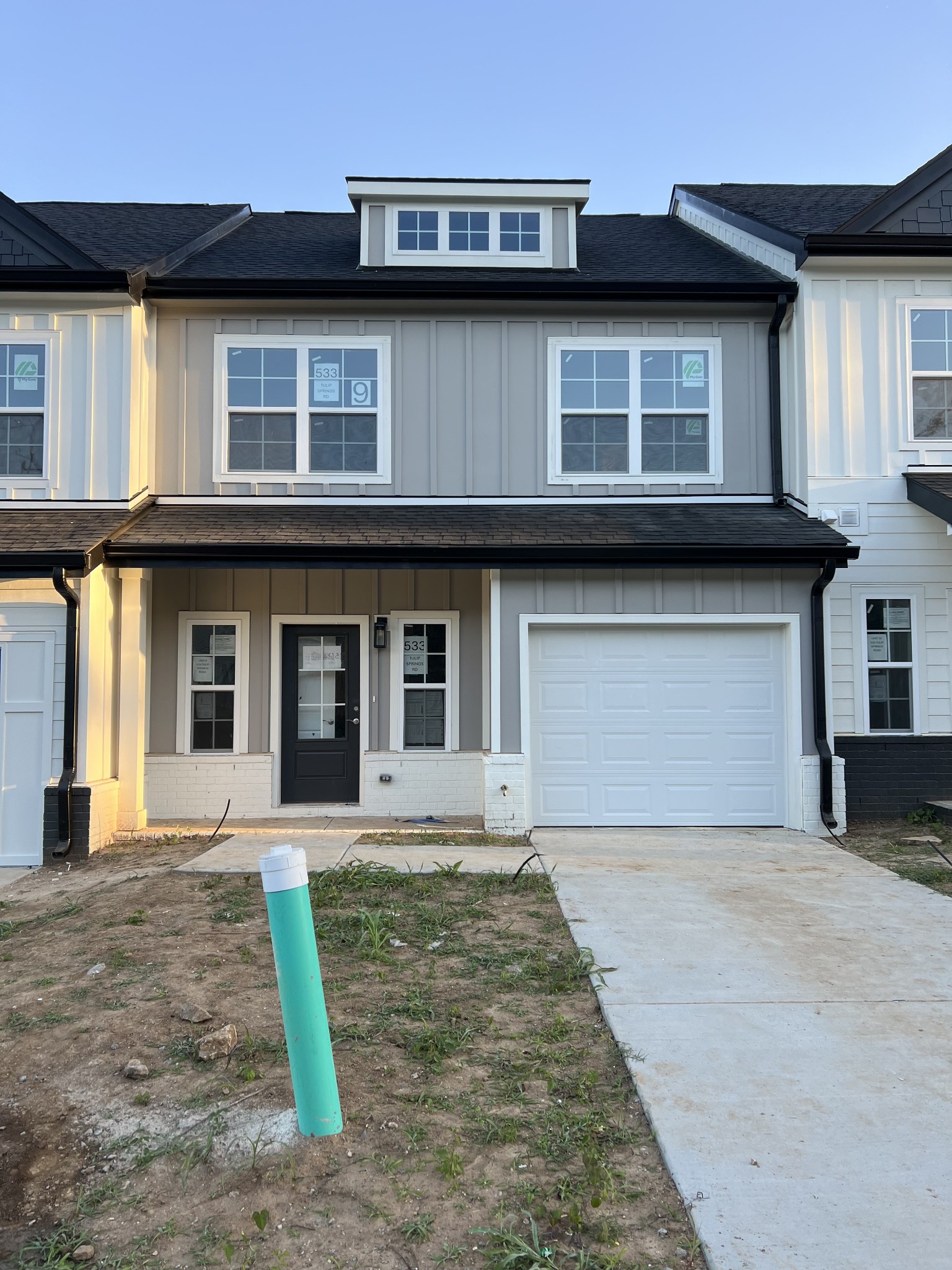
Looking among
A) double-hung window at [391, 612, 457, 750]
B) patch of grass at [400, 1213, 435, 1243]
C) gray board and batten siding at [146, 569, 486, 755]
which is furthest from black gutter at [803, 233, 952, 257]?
patch of grass at [400, 1213, 435, 1243]

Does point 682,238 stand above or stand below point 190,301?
above

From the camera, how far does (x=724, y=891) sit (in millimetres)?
6477

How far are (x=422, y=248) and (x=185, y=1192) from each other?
A: 10559mm

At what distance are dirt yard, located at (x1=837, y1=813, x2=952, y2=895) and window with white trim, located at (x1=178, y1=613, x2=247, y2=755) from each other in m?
6.35

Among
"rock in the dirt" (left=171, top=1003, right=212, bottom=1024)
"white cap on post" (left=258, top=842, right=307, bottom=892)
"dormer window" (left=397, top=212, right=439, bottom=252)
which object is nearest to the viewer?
"white cap on post" (left=258, top=842, right=307, bottom=892)

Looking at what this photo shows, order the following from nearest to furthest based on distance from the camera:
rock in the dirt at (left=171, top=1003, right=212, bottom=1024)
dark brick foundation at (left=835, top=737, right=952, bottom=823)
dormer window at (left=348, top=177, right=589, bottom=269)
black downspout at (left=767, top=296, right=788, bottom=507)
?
1. rock in the dirt at (left=171, top=1003, right=212, bottom=1024)
2. dark brick foundation at (left=835, top=737, right=952, bottom=823)
3. black downspout at (left=767, top=296, right=788, bottom=507)
4. dormer window at (left=348, top=177, right=589, bottom=269)

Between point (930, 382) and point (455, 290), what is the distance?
5277mm


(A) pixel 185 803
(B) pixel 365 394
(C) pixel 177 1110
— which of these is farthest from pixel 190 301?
(C) pixel 177 1110

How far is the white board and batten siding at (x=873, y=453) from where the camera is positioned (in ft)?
31.2

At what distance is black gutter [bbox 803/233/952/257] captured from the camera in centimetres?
941

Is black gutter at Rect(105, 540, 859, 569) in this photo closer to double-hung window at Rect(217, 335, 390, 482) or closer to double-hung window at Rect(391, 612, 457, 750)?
double-hung window at Rect(391, 612, 457, 750)

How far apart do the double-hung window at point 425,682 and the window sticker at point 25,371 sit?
4592mm

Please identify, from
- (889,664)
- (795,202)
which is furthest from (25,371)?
(795,202)

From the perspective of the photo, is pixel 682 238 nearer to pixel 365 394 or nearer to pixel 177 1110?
pixel 365 394
